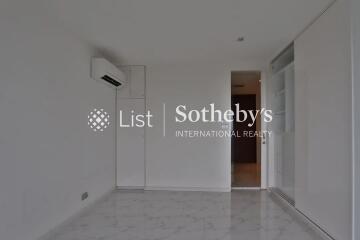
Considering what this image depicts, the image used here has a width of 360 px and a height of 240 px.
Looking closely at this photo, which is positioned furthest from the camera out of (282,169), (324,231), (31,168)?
(282,169)

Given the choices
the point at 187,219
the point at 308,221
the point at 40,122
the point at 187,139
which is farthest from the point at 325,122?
the point at 40,122

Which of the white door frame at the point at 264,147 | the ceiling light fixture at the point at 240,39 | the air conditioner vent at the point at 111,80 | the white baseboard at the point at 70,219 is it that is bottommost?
the white baseboard at the point at 70,219

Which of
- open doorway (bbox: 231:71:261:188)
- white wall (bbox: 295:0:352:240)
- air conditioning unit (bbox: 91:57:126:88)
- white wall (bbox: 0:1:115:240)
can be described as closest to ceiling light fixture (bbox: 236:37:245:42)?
white wall (bbox: 295:0:352:240)

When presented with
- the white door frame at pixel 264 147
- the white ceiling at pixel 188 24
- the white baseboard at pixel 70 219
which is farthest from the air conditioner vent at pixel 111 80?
the white door frame at pixel 264 147

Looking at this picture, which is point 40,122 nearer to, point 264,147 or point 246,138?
point 264,147

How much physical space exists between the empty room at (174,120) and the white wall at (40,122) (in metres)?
0.02

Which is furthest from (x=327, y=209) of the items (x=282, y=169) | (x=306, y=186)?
(x=282, y=169)

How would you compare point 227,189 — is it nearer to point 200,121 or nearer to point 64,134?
point 200,121

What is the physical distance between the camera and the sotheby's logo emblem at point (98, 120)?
4.11 metres

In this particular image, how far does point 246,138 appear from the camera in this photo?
7.72 metres

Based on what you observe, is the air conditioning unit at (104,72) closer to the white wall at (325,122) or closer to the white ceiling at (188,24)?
the white ceiling at (188,24)

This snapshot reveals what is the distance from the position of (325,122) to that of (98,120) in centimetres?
331

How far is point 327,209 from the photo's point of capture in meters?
2.77

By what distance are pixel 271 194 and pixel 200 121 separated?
73.1 inches
